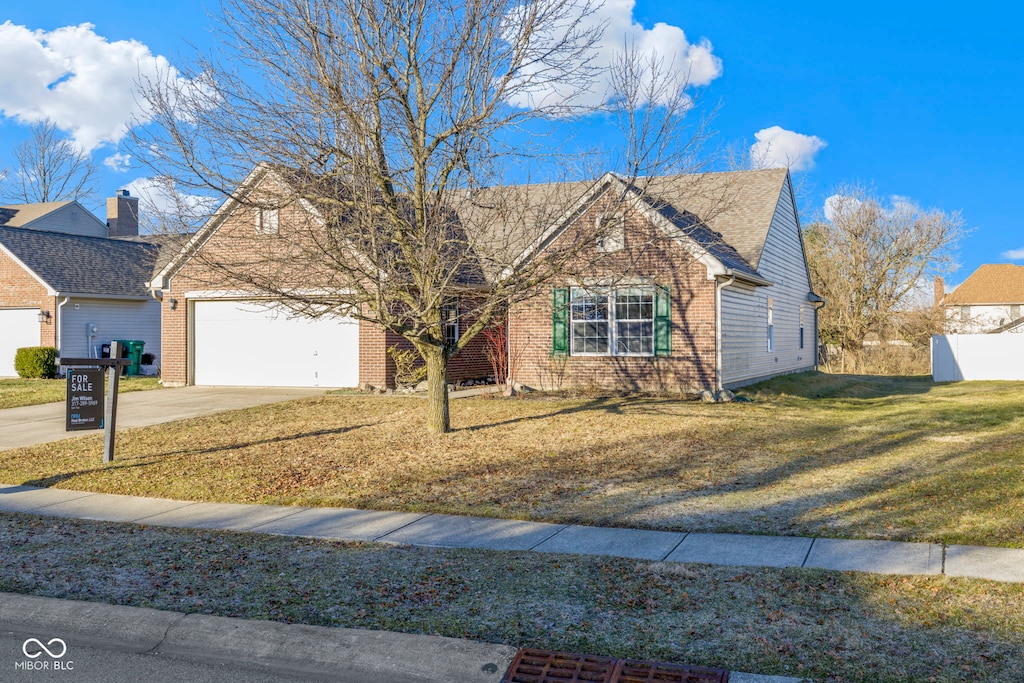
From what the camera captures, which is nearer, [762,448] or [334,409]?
[762,448]

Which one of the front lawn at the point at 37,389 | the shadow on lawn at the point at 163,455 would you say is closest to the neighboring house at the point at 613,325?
the front lawn at the point at 37,389

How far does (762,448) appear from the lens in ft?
38.8

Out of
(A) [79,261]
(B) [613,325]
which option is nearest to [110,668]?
(B) [613,325]

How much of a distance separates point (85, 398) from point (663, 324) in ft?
38.6

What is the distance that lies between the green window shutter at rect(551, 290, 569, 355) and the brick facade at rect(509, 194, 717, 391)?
0.37 ft

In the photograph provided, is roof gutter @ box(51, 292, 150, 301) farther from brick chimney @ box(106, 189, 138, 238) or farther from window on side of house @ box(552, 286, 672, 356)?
brick chimney @ box(106, 189, 138, 238)

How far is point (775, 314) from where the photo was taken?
23.7 m

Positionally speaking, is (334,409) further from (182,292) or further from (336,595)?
(336,595)

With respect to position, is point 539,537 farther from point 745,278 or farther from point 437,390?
point 745,278

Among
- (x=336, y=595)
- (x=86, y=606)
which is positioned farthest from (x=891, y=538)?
(x=86, y=606)

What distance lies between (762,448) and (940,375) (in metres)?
19.3

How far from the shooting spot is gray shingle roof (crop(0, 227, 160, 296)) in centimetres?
2691

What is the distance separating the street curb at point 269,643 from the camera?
15.5ft

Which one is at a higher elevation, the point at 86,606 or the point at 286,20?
the point at 286,20
